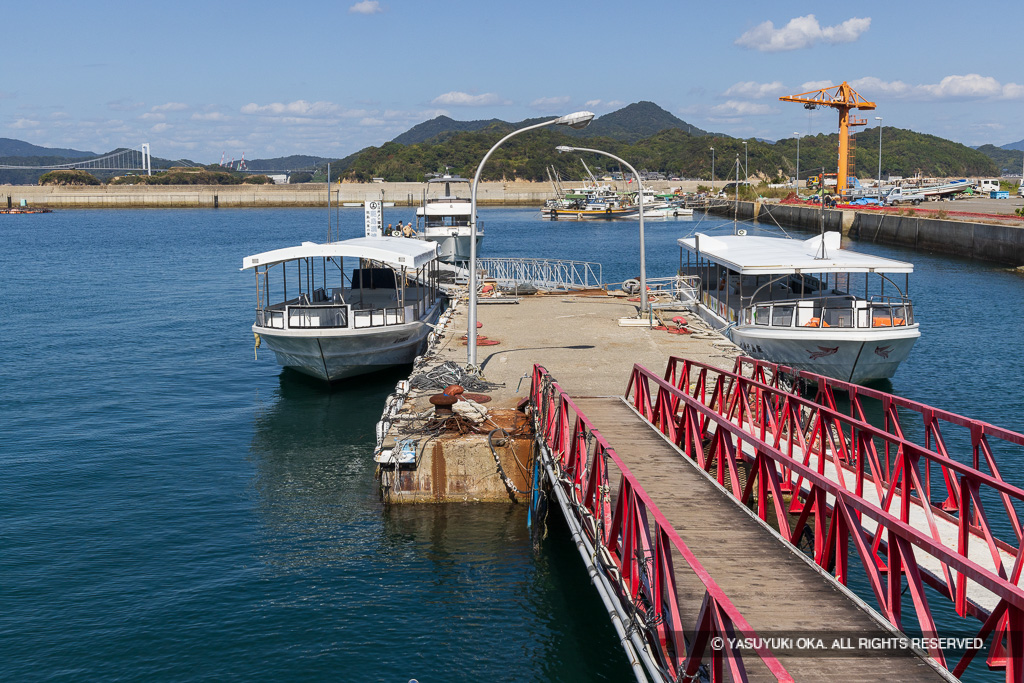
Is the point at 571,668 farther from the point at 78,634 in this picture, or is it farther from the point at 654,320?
the point at 654,320

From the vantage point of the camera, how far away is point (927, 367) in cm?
2784

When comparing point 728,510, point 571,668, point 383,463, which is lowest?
point 571,668

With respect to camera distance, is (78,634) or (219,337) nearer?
(78,634)

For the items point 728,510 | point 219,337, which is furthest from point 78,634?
point 219,337

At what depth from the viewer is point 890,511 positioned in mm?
10664

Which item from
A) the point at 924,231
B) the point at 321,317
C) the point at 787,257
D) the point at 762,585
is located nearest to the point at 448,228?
the point at 321,317

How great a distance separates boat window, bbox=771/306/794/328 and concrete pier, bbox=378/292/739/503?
142cm

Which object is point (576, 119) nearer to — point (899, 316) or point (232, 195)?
point (899, 316)

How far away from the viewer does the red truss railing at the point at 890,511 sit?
6969 mm

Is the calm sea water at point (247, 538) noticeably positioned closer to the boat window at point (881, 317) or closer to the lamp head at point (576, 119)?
the boat window at point (881, 317)

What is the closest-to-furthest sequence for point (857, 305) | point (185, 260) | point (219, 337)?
1. point (857, 305)
2. point (219, 337)
3. point (185, 260)

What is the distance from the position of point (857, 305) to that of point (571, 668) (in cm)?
1494

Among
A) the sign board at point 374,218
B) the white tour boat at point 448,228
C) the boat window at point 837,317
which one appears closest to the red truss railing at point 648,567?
the boat window at point 837,317

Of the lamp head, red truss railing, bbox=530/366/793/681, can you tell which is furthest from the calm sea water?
the lamp head
